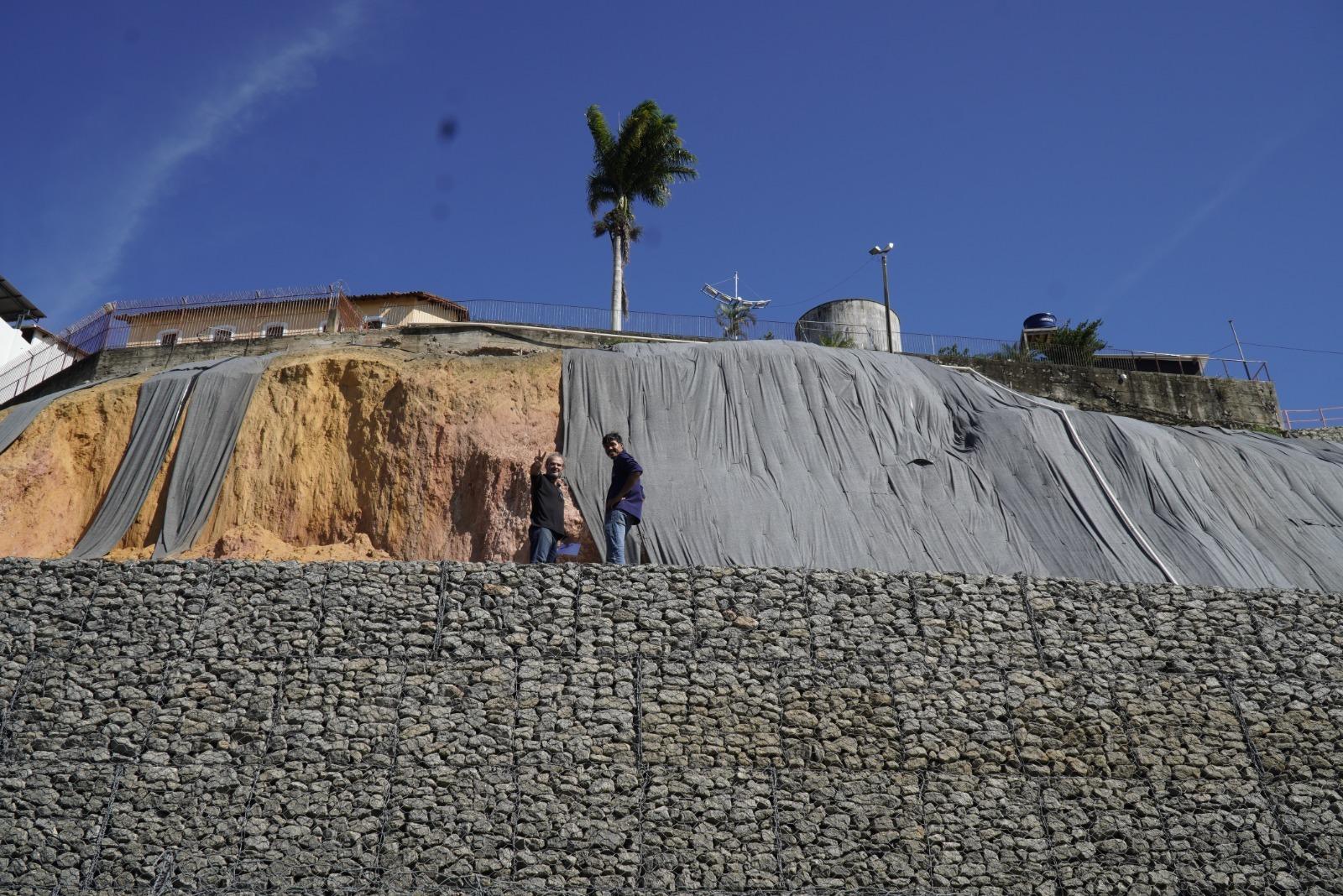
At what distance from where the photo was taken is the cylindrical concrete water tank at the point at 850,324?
90.3ft

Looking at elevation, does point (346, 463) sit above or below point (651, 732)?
above

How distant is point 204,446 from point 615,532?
7107mm

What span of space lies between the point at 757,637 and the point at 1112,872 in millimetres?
3680

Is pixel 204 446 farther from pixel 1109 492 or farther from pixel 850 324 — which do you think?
pixel 850 324

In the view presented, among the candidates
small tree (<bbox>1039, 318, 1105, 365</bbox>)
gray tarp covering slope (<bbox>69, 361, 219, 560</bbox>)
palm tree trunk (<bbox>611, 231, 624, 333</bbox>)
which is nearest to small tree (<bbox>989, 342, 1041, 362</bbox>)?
small tree (<bbox>1039, 318, 1105, 365</bbox>)

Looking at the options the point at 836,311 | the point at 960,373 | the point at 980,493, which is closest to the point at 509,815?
the point at 980,493

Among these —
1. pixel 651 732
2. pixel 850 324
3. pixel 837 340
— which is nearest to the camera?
pixel 651 732

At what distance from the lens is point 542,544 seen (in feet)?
38.2

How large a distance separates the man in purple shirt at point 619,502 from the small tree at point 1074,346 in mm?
16977

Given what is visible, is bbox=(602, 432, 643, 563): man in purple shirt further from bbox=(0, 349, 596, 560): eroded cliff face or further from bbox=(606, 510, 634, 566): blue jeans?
bbox=(0, 349, 596, 560): eroded cliff face

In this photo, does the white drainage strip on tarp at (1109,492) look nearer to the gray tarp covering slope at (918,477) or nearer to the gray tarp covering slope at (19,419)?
the gray tarp covering slope at (918,477)

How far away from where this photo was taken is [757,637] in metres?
10.9

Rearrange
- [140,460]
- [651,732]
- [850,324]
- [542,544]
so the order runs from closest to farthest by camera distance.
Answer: [651,732], [542,544], [140,460], [850,324]

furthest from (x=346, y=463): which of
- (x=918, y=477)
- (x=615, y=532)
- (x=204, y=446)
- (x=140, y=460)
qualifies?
(x=918, y=477)
